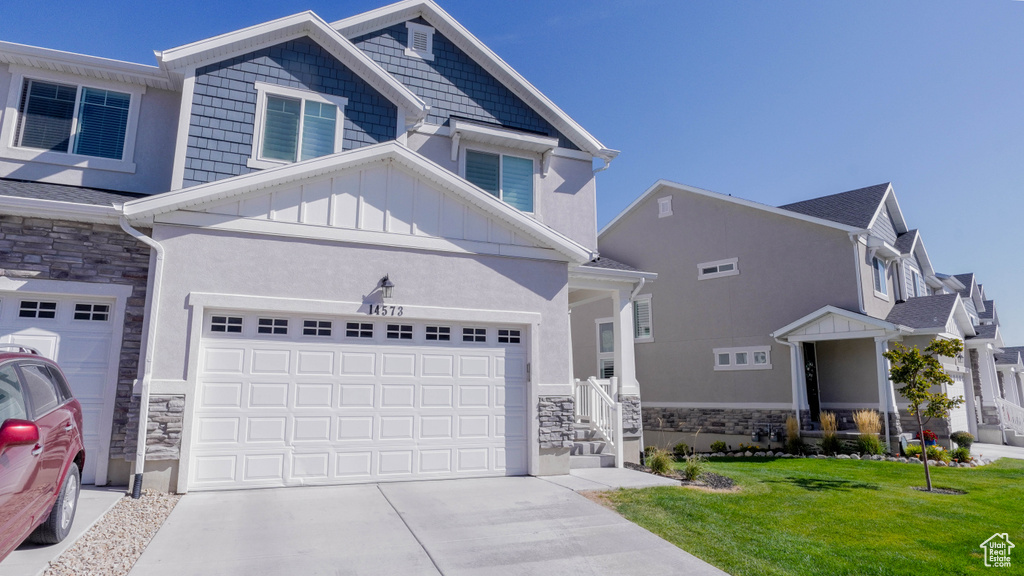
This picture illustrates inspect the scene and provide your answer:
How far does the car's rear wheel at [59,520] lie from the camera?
17.3ft

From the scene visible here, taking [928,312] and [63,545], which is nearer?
[63,545]

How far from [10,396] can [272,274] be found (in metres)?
4.14

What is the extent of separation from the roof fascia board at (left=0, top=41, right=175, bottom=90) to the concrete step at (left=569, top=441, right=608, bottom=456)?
9.59 m

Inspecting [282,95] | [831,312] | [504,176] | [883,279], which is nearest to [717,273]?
[831,312]

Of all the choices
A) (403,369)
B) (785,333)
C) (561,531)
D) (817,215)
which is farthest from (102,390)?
(817,215)

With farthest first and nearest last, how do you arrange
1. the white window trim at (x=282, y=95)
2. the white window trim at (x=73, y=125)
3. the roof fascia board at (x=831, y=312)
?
the roof fascia board at (x=831, y=312) < the white window trim at (x=282, y=95) < the white window trim at (x=73, y=125)

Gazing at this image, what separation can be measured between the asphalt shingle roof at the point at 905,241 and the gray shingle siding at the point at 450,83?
1388 cm

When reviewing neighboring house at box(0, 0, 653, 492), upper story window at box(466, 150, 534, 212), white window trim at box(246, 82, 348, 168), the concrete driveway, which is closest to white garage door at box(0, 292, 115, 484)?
neighboring house at box(0, 0, 653, 492)

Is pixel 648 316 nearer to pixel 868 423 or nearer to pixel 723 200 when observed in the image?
pixel 723 200

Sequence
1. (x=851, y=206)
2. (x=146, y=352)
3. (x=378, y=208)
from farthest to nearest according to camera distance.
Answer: (x=851, y=206) < (x=378, y=208) < (x=146, y=352)

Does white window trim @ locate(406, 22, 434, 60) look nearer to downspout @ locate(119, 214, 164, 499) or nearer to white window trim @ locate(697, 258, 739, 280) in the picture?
downspout @ locate(119, 214, 164, 499)

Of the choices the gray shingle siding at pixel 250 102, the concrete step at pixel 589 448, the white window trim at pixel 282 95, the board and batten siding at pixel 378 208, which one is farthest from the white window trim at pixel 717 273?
the white window trim at pixel 282 95

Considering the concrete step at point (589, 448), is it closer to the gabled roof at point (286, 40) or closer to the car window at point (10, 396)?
the gabled roof at point (286, 40)

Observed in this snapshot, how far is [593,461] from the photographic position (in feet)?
35.6
